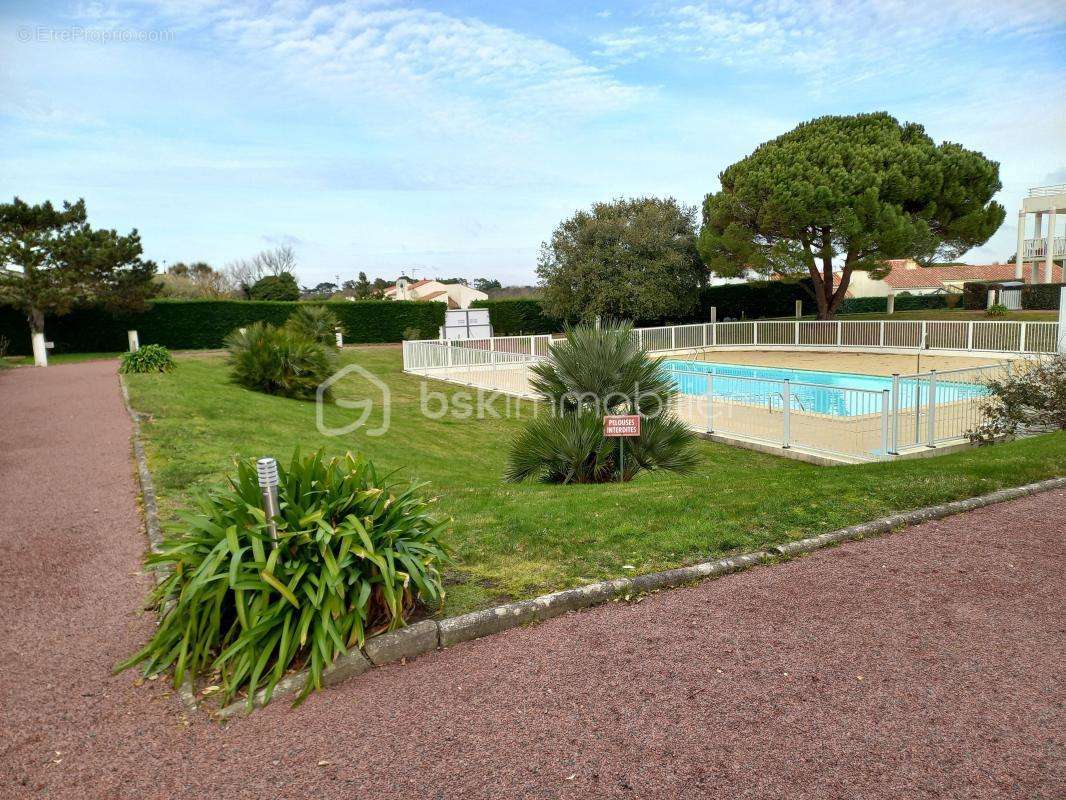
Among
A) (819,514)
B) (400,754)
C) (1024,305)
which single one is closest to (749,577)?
(819,514)

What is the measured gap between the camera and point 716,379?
13.5 metres

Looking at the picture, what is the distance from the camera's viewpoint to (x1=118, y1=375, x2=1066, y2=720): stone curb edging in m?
3.45

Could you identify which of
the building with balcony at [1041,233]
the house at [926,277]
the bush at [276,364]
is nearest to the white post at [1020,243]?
the building with balcony at [1041,233]

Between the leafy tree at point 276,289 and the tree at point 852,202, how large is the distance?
31.2 m

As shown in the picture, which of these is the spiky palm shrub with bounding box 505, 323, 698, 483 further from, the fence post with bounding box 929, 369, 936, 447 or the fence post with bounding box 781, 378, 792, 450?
the fence post with bounding box 929, 369, 936, 447

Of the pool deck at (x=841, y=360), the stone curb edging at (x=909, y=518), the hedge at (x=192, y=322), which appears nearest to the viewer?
the stone curb edging at (x=909, y=518)

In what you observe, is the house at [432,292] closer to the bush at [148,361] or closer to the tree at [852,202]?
the tree at [852,202]

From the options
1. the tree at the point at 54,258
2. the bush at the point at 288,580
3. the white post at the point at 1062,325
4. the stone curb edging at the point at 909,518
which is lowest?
the stone curb edging at the point at 909,518

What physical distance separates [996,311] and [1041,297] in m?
2.94

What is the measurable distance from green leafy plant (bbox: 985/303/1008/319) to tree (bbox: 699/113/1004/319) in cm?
351

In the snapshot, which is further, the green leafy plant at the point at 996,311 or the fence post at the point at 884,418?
the green leafy plant at the point at 996,311

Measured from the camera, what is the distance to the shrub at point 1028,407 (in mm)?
10258

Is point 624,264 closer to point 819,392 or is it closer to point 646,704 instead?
point 819,392

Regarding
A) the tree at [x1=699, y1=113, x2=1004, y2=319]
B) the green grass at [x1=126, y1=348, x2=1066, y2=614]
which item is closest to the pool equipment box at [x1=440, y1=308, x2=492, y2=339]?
the tree at [x1=699, y1=113, x2=1004, y2=319]
